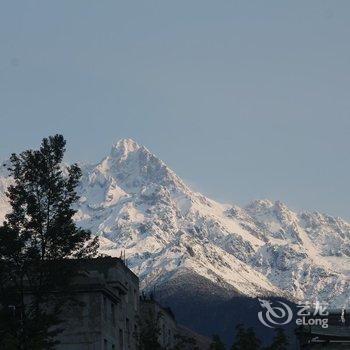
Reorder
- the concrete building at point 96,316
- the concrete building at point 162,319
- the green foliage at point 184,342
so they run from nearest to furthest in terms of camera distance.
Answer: the green foliage at point 184,342 → the concrete building at point 96,316 → the concrete building at point 162,319

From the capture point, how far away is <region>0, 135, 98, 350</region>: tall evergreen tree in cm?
8725

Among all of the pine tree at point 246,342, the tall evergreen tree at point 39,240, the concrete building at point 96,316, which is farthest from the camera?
the concrete building at point 96,316

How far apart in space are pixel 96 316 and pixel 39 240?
21081 mm

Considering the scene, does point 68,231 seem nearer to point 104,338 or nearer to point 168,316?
point 104,338

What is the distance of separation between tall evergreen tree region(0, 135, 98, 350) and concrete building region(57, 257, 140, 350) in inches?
477

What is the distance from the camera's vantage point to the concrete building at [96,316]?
107 meters

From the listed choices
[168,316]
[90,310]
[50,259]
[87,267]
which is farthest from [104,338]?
[168,316]

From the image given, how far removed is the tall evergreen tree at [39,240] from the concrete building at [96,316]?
12126 mm

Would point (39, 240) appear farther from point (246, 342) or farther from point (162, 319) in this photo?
point (162, 319)

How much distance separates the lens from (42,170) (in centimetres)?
8938

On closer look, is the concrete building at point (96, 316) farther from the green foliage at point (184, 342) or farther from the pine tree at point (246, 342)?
the pine tree at point (246, 342)

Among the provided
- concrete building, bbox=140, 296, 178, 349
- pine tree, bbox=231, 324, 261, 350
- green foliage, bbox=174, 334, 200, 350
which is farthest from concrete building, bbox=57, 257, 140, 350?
concrete building, bbox=140, 296, 178, 349

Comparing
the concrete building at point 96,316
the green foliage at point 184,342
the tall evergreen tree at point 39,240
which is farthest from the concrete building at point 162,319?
the tall evergreen tree at point 39,240

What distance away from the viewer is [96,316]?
10756cm
